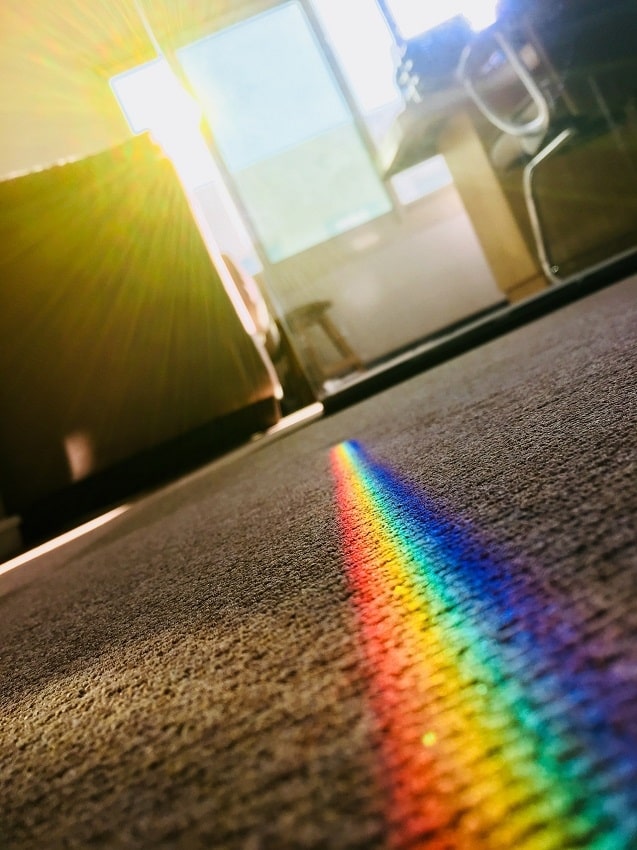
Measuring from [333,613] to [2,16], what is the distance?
6.24 meters

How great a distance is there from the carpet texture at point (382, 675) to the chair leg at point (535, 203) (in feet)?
6.81

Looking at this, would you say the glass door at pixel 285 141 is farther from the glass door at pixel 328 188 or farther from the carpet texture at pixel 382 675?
the carpet texture at pixel 382 675

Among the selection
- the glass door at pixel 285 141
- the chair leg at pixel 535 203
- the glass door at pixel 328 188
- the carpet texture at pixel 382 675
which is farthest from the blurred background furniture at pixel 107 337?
the glass door at pixel 285 141

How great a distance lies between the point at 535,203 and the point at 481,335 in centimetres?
124

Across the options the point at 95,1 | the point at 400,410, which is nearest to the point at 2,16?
the point at 95,1

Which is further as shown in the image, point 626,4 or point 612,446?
point 626,4

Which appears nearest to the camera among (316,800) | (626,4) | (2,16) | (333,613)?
(316,800)

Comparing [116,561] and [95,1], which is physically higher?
[95,1]

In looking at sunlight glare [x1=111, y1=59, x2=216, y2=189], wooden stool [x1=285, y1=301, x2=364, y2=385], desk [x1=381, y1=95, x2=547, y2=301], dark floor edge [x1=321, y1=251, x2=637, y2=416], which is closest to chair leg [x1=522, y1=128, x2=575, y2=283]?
desk [x1=381, y1=95, x2=547, y2=301]

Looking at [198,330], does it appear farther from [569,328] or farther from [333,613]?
[333,613]

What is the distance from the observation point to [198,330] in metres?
1.80

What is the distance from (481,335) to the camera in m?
1.84

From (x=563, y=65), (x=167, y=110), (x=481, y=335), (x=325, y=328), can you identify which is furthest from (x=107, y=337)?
(x=167, y=110)

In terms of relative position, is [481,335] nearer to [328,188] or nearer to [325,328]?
[325,328]
